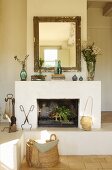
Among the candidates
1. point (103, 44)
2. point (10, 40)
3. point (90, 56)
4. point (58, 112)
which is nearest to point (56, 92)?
point (58, 112)

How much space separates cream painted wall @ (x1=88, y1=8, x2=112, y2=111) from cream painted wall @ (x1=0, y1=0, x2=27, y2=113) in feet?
7.57

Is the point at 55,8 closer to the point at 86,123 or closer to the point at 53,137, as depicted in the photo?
the point at 86,123

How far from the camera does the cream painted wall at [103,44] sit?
7469 mm

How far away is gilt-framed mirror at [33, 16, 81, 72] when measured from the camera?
16.7 ft

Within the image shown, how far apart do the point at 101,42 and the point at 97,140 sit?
3.57 meters

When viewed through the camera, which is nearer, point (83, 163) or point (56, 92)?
point (83, 163)

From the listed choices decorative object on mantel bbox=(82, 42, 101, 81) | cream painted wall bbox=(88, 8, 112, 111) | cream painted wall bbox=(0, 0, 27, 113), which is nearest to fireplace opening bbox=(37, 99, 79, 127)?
decorative object on mantel bbox=(82, 42, 101, 81)

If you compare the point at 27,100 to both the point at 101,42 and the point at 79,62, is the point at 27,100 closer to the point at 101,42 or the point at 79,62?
the point at 79,62

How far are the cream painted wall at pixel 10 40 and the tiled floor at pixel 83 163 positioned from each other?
6.82 ft

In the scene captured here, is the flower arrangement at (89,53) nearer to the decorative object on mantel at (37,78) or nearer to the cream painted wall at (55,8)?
the cream painted wall at (55,8)

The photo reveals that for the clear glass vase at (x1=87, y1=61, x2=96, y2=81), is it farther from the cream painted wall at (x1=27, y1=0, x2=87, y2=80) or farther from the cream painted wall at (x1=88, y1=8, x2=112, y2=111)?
the cream painted wall at (x1=88, y1=8, x2=112, y2=111)

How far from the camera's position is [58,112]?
5.10 metres

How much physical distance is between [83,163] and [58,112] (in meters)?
1.18

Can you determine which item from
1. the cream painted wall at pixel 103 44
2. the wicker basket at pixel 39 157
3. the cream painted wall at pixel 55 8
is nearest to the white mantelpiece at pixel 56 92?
the cream painted wall at pixel 55 8
